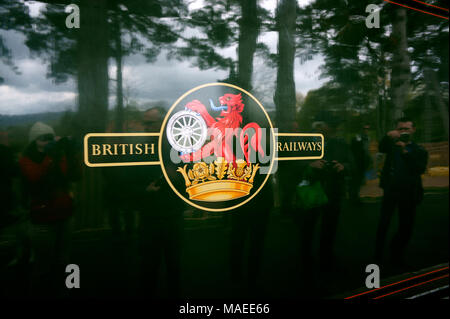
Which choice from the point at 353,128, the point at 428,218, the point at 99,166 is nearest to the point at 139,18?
the point at 99,166

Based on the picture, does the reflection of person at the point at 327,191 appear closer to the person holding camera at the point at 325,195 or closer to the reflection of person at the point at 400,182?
the person holding camera at the point at 325,195

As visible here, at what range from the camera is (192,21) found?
5.08 feet

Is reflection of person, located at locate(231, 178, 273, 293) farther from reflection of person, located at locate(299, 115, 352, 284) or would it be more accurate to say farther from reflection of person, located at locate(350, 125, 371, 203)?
reflection of person, located at locate(350, 125, 371, 203)

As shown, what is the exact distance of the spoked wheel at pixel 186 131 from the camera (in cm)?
150

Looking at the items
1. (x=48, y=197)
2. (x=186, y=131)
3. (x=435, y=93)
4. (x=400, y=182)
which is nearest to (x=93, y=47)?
(x=186, y=131)

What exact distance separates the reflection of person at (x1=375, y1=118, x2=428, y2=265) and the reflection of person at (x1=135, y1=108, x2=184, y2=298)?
5.13 ft

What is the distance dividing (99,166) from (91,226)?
29 cm

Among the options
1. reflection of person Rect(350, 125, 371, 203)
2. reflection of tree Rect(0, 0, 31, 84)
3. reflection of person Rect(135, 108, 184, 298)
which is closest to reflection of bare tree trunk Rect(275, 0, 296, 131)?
reflection of person Rect(350, 125, 371, 203)

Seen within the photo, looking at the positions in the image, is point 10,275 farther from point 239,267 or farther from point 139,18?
point 139,18

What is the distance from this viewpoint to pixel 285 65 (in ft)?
5.99

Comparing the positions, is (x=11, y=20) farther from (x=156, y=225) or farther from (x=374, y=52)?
(x=374, y=52)

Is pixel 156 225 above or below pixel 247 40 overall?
below

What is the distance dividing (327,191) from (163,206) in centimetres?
113

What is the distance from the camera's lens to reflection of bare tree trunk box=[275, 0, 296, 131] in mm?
1778
